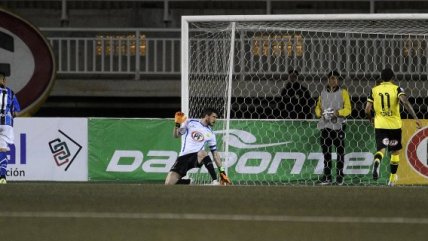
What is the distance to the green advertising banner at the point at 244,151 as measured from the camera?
442 inches

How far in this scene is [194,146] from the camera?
33.4ft

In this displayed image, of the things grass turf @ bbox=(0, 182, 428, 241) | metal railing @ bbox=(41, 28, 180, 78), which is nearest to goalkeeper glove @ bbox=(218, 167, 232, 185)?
metal railing @ bbox=(41, 28, 180, 78)

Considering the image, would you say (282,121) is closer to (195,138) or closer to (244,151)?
(244,151)

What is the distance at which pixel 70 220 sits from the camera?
10.9ft

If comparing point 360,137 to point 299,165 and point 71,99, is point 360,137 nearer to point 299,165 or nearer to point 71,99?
point 299,165

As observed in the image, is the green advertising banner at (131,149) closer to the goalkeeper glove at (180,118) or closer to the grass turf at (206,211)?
the goalkeeper glove at (180,118)

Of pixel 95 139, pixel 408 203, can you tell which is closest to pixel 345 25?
pixel 95 139

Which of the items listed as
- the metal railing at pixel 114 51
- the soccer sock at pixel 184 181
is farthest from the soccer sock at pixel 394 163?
the metal railing at pixel 114 51

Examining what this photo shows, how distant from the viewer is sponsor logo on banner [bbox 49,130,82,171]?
1166cm

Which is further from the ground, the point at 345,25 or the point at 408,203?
the point at 345,25

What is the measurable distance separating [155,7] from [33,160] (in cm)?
599

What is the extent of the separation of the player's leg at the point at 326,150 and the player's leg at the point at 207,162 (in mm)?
1799

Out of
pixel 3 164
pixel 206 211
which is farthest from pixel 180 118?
pixel 206 211

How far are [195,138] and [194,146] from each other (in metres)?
0.11
